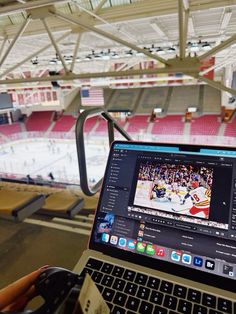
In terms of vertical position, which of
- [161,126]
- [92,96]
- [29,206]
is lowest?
[161,126]

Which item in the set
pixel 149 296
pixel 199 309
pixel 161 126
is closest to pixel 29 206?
pixel 149 296

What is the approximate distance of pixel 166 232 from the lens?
941mm

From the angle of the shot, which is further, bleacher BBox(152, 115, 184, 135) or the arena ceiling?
bleacher BBox(152, 115, 184, 135)

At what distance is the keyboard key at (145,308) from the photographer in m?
0.75

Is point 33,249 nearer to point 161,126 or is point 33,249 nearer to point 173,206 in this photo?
point 173,206

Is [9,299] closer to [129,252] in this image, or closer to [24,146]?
[129,252]

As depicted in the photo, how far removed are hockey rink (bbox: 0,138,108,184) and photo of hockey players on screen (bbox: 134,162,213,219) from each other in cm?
748

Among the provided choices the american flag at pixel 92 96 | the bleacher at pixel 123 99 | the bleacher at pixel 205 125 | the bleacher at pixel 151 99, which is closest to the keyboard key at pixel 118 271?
the american flag at pixel 92 96

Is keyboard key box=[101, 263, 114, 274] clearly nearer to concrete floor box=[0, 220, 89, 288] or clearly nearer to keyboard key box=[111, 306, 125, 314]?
keyboard key box=[111, 306, 125, 314]

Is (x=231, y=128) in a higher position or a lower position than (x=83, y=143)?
lower

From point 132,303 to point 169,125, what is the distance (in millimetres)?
15015

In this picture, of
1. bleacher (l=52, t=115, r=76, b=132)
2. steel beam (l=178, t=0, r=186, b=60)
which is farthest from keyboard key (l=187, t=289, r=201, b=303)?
bleacher (l=52, t=115, r=76, b=132)

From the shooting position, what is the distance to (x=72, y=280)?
0.57m

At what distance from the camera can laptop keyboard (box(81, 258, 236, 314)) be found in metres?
0.75
